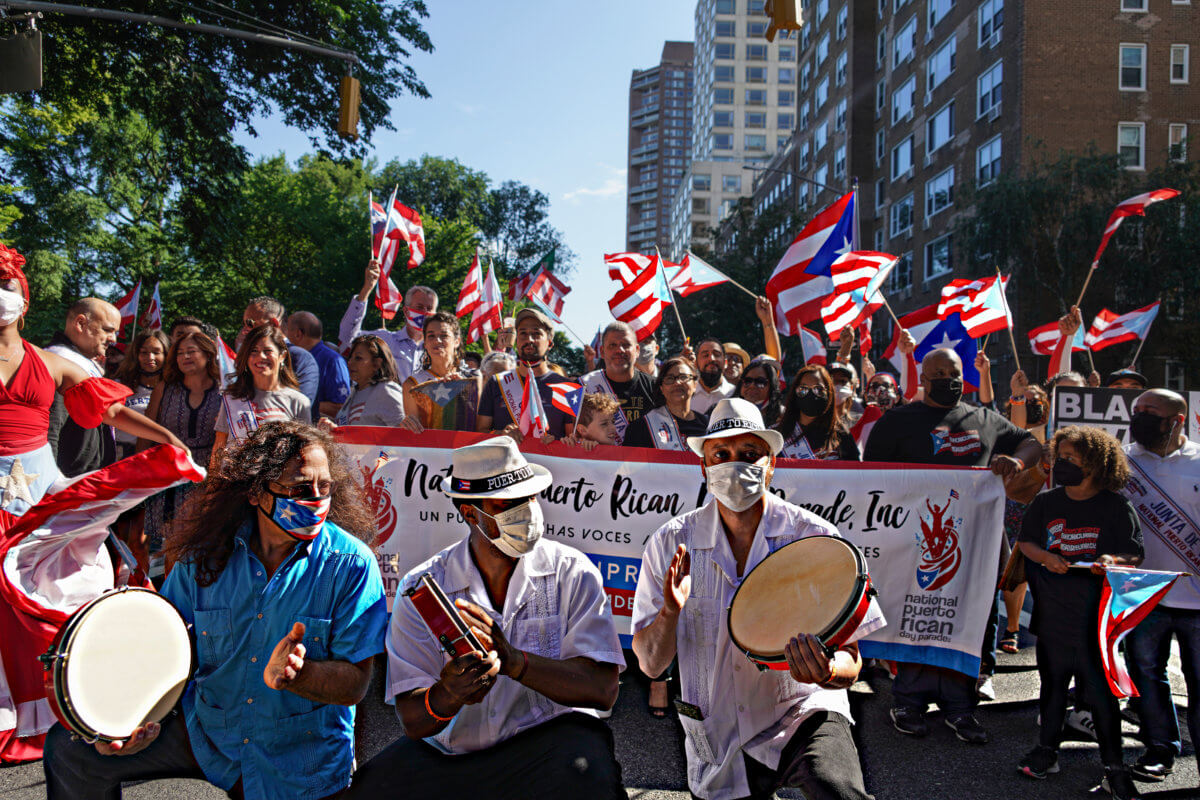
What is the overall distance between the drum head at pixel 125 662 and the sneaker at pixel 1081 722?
464 cm

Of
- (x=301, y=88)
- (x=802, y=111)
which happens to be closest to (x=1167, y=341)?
(x=301, y=88)

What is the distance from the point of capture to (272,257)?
149 ft

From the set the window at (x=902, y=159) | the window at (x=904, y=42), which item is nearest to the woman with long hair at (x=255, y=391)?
the window at (x=902, y=159)

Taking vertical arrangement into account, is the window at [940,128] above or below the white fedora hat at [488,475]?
above

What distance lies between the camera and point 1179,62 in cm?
3128

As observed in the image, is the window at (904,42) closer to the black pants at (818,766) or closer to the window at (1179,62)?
the window at (1179,62)

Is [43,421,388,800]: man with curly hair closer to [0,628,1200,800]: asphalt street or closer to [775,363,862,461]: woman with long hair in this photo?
[0,628,1200,800]: asphalt street

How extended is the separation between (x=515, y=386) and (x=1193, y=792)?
454cm

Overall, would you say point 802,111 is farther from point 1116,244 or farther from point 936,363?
point 936,363

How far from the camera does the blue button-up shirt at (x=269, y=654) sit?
9.69ft

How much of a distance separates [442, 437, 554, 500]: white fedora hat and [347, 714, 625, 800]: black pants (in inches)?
31.1

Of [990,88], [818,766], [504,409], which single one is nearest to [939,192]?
[990,88]

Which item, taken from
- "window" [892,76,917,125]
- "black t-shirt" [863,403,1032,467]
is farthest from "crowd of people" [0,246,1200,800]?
"window" [892,76,917,125]

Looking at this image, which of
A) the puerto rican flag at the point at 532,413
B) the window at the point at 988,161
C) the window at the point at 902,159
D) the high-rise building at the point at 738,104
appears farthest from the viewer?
the high-rise building at the point at 738,104
